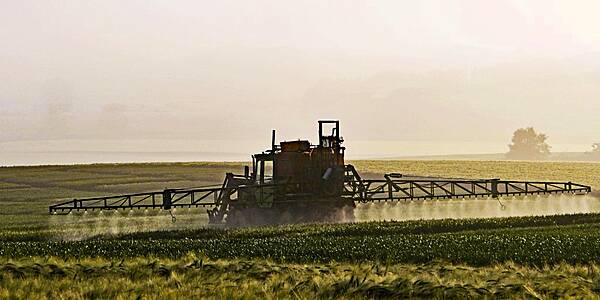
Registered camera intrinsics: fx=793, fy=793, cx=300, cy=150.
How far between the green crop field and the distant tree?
5017 inches

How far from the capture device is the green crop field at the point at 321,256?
13.3 meters

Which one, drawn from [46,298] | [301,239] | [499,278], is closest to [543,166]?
[301,239]

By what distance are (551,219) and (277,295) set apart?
24.8 meters

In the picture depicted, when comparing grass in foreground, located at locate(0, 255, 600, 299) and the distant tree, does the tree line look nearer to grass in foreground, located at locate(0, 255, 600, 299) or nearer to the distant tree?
the distant tree

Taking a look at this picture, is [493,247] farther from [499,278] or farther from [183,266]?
[183,266]

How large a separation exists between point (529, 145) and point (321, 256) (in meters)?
A: 154

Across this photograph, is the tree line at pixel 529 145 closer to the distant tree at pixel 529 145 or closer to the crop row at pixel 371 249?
the distant tree at pixel 529 145

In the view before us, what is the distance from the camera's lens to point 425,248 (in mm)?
22609

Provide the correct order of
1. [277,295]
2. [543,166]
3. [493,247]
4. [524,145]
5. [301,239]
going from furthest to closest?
[524,145]
[543,166]
[301,239]
[493,247]
[277,295]

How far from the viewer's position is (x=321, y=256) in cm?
2195

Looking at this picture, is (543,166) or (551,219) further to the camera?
(543,166)

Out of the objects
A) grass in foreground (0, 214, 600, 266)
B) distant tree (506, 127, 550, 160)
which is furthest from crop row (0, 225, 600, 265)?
distant tree (506, 127, 550, 160)

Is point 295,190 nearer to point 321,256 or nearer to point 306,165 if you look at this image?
point 306,165

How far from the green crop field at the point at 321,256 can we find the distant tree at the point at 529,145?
127439 millimetres
